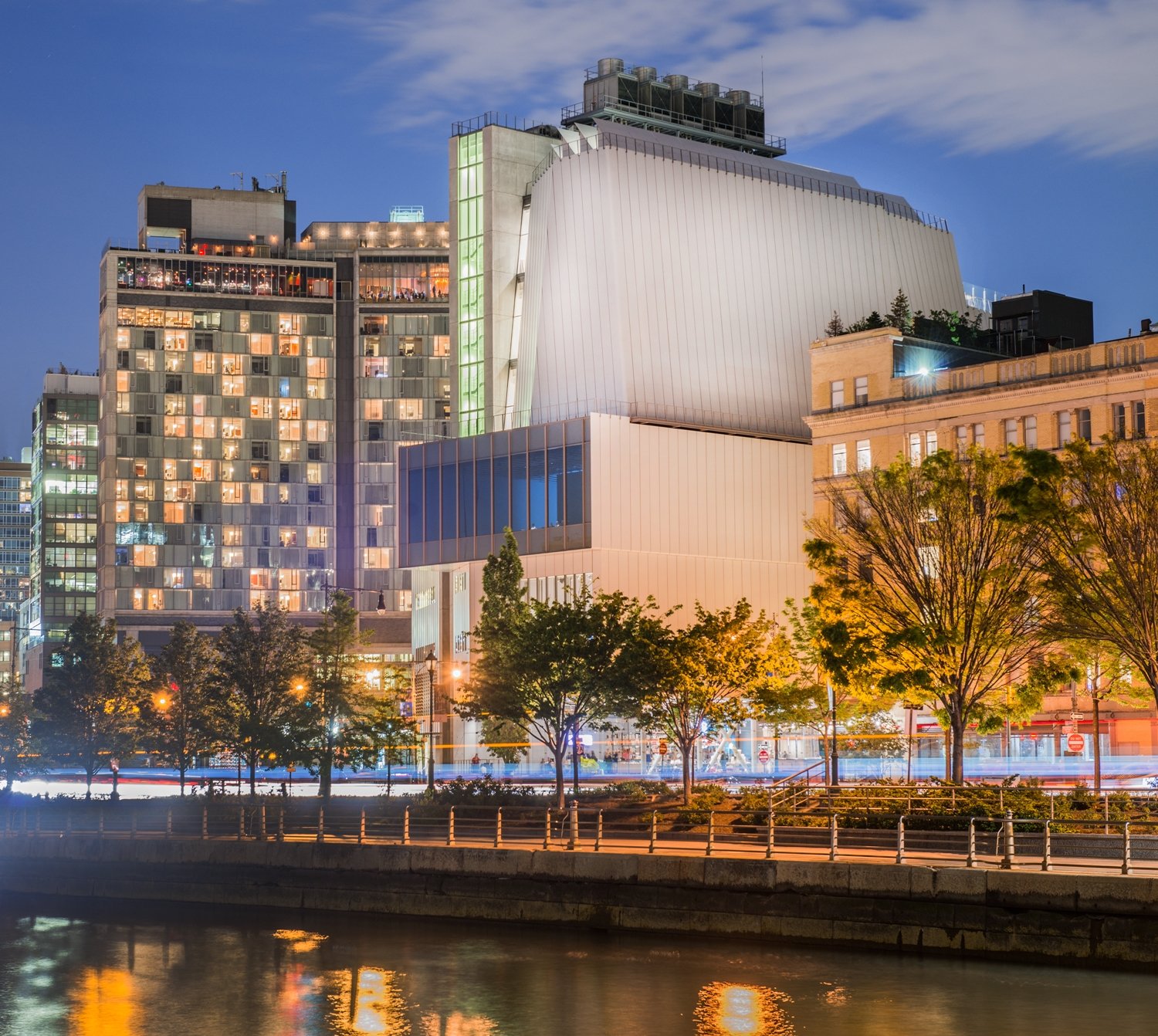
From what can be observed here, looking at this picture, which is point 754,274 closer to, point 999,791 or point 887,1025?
point 999,791

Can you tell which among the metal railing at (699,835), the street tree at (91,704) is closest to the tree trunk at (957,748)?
the metal railing at (699,835)

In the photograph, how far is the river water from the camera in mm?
33125

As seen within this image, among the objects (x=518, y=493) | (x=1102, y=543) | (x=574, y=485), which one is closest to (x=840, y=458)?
(x=574, y=485)

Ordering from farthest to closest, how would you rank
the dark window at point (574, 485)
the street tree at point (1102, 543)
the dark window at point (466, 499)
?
the dark window at point (466, 499)
the dark window at point (574, 485)
the street tree at point (1102, 543)

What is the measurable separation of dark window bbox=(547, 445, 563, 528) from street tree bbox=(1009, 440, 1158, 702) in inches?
2340

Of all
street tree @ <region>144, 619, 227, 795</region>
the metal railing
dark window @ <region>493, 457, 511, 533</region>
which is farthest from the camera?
dark window @ <region>493, 457, 511, 533</region>

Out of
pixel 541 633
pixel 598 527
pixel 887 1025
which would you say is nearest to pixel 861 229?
pixel 598 527

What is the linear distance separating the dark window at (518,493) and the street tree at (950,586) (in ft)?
183

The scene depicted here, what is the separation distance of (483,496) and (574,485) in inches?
331

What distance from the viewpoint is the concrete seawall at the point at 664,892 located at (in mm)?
35312

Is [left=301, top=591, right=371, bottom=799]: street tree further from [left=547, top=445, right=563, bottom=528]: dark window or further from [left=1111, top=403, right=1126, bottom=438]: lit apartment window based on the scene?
[left=1111, top=403, right=1126, bottom=438]: lit apartment window

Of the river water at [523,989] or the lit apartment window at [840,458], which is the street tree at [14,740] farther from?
the river water at [523,989]

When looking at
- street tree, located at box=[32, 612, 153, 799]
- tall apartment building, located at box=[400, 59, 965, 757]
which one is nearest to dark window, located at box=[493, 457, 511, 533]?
tall apartment building, located at box=[400, 59, 965, 757]

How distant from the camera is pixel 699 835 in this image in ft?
159
